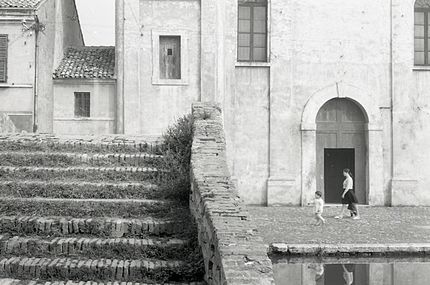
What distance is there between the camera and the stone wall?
4.20 meters

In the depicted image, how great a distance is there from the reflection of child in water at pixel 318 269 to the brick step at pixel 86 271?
5135 millimetres

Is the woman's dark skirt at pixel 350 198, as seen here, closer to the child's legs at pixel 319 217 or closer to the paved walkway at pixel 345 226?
the paved walkway at pixel 345 226

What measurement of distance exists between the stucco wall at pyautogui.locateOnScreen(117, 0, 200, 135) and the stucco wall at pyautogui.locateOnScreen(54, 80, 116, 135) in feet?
2.83

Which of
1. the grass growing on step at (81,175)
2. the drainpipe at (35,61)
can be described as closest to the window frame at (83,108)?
the drainpipe at (35,61)

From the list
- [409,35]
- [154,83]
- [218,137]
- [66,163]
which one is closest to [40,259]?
[66,163]

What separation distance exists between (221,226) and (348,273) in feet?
19.8

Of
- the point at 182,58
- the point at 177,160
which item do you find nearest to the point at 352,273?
the point at 177,160

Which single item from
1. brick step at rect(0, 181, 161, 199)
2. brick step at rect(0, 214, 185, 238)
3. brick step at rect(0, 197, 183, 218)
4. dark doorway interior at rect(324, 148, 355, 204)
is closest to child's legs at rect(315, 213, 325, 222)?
dark doorway interior at rect(324, 148, 355, 204)

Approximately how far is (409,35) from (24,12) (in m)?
13.5

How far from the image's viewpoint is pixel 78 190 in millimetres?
6961

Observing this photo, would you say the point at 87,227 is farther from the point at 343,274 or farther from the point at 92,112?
the point at 92,112

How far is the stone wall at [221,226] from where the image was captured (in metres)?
4.20

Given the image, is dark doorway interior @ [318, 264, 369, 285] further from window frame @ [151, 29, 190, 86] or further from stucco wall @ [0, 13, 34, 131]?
stucco wall @ [0, 13, 34, 131]

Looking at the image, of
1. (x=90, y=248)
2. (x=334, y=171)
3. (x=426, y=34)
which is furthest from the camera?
(x=334, y=171)
